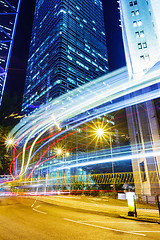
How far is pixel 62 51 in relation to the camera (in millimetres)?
67688

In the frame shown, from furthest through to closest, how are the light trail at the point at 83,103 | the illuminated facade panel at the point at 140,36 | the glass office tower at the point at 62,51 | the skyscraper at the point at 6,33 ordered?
the glass office tower at the point at 62,51, the illuminated facade panel at the point at 140,36, the light trail at the point at 83,103, the skyscraper at the point at 6,33

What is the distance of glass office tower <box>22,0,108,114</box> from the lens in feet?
219

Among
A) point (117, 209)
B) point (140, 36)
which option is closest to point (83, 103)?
point (117, 209)

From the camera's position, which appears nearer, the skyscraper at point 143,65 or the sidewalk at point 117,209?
the sidewalk at point 117,209

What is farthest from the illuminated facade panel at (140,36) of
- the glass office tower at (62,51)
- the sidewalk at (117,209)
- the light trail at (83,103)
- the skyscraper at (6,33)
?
the glass office tower at (62,51)

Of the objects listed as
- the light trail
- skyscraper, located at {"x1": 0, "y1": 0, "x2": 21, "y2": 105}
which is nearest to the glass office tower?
the light trail

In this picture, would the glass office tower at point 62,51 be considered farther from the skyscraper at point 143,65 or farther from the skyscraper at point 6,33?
the skyscraper at point 6,33

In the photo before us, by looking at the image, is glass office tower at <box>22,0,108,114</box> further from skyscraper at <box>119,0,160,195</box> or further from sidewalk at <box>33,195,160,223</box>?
sidewalk at <box>33,195,160,223</box>

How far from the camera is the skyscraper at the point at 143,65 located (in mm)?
20834

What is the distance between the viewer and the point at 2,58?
16.9 metres

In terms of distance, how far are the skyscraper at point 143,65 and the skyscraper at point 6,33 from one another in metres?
17.0

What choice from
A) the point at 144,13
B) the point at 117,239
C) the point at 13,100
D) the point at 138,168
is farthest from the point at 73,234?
the point at 144,13

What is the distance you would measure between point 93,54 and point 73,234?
310ft

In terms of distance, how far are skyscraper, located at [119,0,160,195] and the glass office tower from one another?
98.9ft
